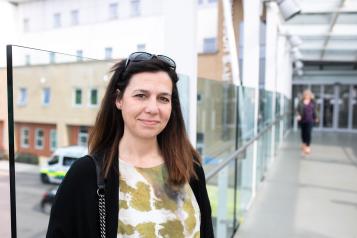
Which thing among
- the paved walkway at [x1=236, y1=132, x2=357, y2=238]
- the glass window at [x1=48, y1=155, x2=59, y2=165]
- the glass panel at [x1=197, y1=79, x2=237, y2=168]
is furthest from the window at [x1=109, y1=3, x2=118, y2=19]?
the glass window at [x1=48, y1=155, x2=59, y2=165]

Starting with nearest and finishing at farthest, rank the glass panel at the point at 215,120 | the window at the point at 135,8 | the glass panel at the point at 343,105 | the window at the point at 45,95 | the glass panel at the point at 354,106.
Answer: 1. the window at the point at 45,95
2. the glass panel at the point at 215,120
3. the window at the point at 135,8
4. the glass panel at the point at 354,106
5. the glass panel at the point at 343,105

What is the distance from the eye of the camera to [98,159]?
46.7 inches

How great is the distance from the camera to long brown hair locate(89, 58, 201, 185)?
4.05ft

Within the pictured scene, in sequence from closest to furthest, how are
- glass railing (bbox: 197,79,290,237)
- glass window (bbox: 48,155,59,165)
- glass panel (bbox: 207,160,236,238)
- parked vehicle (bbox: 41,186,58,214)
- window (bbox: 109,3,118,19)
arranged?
parked vehicle (bbox: 41,186,58,214) → glass window (bbox: 48,155,59,165) → glass railing (bbox: 197,79,290,237) → glass panel (bbox: 207,160,236,238) → window (bbox: 109,3,118,19)

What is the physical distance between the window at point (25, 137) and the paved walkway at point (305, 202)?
10.9 ft

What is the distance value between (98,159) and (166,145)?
26cm

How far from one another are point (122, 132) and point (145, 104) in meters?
0.15

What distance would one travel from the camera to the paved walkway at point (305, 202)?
172 inches

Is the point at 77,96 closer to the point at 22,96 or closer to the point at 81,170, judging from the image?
the point at 22,96

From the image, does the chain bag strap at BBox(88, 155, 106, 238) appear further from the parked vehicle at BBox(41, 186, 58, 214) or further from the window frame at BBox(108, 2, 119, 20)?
the window frame at BBox(108, 2, 119, 20)

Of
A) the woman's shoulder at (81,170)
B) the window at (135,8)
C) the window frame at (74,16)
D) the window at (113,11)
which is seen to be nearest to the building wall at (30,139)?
the woman's shoulder at (81,170)

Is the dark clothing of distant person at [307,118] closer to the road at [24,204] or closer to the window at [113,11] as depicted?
the window at [113,11]

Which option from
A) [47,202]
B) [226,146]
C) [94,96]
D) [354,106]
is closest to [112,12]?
[226,146]

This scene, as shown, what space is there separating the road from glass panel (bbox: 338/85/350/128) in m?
20.6
